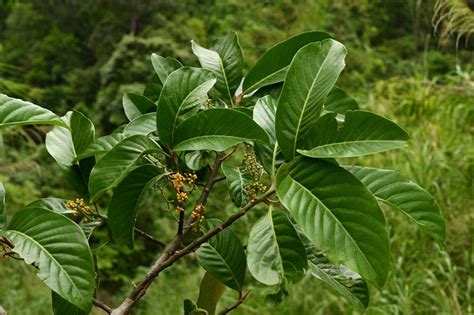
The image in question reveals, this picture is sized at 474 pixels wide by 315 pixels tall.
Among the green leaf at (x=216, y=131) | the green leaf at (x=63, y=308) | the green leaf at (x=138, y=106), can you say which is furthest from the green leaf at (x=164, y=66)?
the green leaf at (x=63, y=308)

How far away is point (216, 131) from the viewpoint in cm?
52

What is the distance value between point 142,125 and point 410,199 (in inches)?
9.9

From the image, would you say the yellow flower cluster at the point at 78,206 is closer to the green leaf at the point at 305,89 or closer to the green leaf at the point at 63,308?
the green leaf at the point at 63,308

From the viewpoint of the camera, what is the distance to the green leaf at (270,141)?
1.72 ft

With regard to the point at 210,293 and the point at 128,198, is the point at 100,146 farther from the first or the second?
the point at 210,293

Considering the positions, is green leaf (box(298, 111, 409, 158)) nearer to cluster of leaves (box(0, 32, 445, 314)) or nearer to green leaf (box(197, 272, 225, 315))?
cluster of leaves (box(0, 32, 445, 314))

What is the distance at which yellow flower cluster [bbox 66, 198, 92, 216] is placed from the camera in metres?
0.56

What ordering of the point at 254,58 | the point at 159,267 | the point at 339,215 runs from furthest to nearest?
the point at 254,58
the point at 159,267
the point at 339,215

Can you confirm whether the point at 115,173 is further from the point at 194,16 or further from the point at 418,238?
the point at 194,16

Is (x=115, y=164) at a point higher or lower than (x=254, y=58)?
higher

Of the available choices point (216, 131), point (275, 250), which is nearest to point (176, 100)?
point (216, 131)

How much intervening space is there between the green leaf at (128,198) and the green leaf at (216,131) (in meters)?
A: 0.04

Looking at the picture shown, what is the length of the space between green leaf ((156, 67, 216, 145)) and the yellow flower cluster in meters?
0.09

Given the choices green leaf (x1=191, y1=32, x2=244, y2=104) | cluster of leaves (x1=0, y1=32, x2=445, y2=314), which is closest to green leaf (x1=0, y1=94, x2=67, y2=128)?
cluster of leaves (x1=0, y1=32, x2=445, y2=314)
